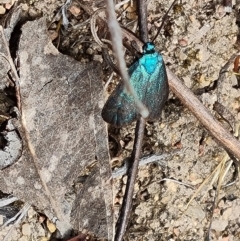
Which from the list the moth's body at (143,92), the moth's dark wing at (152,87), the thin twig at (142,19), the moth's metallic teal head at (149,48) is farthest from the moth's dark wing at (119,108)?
the thin twig at (142,19)

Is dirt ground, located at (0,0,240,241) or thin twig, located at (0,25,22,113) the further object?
dirt ground, located at (0,0,240,241)

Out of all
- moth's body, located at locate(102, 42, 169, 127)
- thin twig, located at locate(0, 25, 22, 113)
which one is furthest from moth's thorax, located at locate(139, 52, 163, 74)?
thin twig, located at locate(0, 25, 22, 113)

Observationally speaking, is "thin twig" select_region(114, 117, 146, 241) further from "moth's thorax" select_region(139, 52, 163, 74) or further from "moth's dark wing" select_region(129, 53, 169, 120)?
"moth's thorax" select_region(139, 52, 163, 74)

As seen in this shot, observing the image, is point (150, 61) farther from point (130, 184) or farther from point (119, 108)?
point (130, 184)

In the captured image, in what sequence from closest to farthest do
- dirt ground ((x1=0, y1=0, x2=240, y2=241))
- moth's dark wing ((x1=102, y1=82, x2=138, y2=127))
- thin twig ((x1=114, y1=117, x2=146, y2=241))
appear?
moth's dark wing ((x1=102, y1=82, x2=138, y2=127)) → thin twig ((x1=114, y1=117, x2=146, y2=241)) → dirt ground ((x1=0, y1=0, x2=240, y2=241))

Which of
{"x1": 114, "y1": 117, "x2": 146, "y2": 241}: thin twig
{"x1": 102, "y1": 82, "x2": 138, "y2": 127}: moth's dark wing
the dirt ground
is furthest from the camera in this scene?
the dirt ground

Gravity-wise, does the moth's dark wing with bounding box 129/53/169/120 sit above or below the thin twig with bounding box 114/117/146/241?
above

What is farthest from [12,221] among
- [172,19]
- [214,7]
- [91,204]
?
[214,7]
